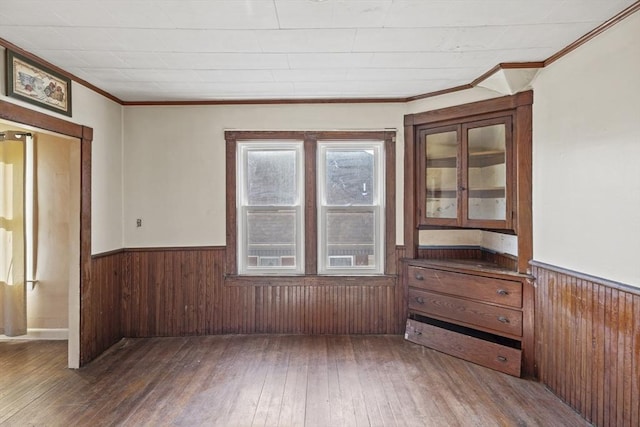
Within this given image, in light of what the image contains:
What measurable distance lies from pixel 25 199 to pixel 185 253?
172 cm

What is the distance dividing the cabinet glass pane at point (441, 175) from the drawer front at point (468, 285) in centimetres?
59

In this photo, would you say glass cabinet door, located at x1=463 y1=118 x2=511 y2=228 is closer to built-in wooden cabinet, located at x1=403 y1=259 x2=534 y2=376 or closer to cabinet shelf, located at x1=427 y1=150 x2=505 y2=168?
cabinet shelf, located at x1=427 y1=150 x2=505 y2=168

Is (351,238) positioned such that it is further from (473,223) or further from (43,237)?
(43,237)

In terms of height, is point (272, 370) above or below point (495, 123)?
below

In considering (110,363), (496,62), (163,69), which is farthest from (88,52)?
(496,62)

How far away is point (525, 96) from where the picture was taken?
3.07 metres

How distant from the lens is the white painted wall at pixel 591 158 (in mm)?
2102

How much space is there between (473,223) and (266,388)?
2305mm

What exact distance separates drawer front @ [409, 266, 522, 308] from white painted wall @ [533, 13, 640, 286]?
366 millimetres

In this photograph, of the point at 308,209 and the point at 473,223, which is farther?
the point at 308,209

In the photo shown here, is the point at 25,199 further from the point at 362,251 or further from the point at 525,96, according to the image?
the point at 525,96

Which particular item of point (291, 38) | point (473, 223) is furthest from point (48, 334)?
point (473, 223)

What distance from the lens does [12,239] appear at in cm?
385

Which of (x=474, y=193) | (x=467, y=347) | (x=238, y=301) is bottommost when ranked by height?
(x=467, y=347)
